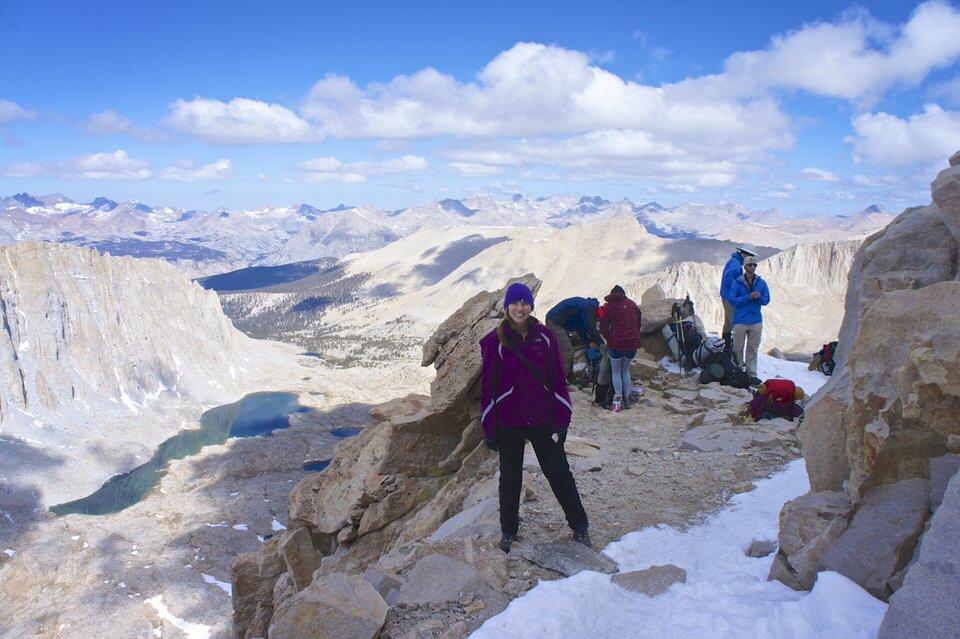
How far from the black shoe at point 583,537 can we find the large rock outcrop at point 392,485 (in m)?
2.41

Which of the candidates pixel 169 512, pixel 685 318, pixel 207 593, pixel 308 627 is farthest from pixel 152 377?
pixel 308 627

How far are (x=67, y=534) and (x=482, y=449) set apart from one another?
5119 cm

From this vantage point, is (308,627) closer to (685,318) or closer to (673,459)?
(673,459)

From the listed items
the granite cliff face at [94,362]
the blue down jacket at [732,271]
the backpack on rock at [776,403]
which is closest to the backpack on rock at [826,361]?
the backpack on rock at [776,403]

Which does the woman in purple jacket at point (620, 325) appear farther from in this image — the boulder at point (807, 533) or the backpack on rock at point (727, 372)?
the boulder at point (807, 533)

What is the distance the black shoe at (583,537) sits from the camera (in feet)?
22.5

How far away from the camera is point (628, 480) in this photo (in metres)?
9.31

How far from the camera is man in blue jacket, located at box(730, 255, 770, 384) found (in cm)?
1365

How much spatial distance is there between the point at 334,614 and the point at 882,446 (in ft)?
16.0

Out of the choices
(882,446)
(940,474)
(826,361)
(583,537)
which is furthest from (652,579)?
(826,361)

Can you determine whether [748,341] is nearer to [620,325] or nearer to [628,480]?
[620,325]

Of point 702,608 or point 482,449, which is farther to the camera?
point 482,449

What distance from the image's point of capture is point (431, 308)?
186 m

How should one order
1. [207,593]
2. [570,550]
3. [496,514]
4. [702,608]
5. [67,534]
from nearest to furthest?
[702,608]
[570,550]
[496,514]
[207,593]
[67,534]
